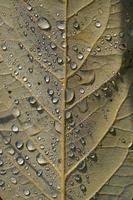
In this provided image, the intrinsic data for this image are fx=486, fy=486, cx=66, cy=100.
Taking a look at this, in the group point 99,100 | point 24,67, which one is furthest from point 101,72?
point 24,67

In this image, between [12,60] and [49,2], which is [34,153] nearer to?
[12,60]

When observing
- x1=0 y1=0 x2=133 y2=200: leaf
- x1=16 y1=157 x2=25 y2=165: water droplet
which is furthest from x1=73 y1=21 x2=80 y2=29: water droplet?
x1=16 y1=157 x2=25 y2=165: water droplet

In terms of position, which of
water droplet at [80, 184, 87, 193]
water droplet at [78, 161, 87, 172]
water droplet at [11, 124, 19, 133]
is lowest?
water droplet at [80, 184, 87, 193]

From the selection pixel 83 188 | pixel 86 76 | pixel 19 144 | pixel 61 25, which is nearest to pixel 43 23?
pixel 61 25

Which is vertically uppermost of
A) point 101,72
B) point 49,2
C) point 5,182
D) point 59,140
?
point 49,2

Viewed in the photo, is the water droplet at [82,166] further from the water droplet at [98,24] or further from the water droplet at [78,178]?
the water droplet at [98,24]

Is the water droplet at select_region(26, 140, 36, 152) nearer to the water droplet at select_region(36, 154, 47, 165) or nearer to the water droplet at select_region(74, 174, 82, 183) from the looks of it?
the water droplet at select_region(36, 154, 47, 165)

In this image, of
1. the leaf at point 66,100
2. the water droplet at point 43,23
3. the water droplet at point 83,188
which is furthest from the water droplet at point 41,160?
the water droplet at point 43,23
